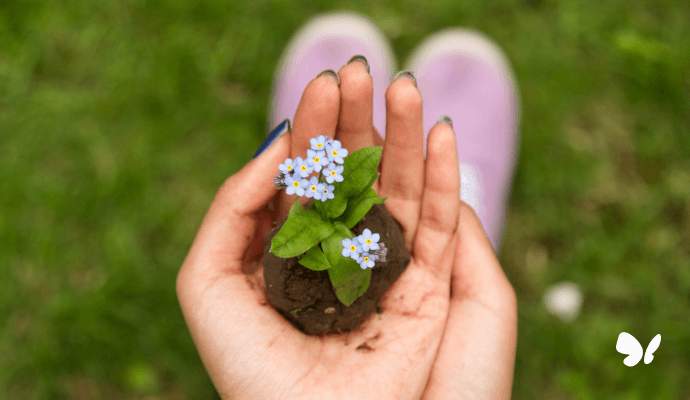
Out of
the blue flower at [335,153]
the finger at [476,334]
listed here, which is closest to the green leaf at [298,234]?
Answer: the blue flower at [335,153]

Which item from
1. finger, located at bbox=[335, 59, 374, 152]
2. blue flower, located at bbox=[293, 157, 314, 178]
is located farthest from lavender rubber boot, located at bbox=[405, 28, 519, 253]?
blue flower, located at bbox=[293, 157, 314, 178]

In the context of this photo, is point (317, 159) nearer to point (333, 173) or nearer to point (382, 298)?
point (333, 173)

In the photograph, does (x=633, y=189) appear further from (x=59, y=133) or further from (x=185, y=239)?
(x=59, y=133)

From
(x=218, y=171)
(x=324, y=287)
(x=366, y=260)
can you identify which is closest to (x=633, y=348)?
(x=324, y=287)

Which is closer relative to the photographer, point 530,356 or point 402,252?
point 402,252

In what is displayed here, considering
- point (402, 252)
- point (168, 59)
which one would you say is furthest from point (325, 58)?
point (402, 252)
